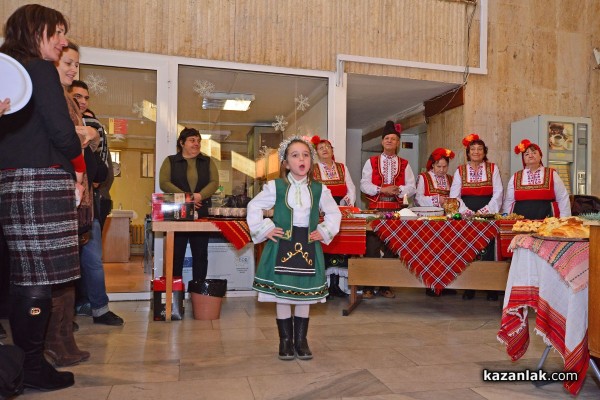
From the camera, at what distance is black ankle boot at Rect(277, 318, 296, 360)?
2.89 meters

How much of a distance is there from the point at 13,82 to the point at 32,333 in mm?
1065

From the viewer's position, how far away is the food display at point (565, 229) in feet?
7.89

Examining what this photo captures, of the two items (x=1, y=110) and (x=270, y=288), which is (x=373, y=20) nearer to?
(x=270, y=288)

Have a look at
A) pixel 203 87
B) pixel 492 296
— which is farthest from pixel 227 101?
pixel 492 296

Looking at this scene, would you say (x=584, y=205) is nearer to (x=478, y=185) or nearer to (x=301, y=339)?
(x=478, y=185)

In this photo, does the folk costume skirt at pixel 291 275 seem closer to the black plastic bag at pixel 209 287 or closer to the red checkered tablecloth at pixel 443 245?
the black plastic bag at pixel 209 287

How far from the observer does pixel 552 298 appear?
242cm

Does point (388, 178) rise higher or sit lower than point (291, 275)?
higher

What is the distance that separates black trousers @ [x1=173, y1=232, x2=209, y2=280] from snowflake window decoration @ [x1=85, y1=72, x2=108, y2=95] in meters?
1.62

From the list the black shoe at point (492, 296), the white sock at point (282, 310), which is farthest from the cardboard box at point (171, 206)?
the black shoe at point (492, 296)

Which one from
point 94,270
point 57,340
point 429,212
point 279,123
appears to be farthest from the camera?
point 279,123

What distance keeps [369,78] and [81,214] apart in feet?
12.8

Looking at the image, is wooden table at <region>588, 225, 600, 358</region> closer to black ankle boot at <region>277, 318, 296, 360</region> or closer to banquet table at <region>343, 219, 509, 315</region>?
black ankle boot at <region>277, 318, 296, 360</region>

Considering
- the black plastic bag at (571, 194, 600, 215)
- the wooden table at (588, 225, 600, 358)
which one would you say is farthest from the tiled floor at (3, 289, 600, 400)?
the black plastic bag at (571, 194, 600, 215)
